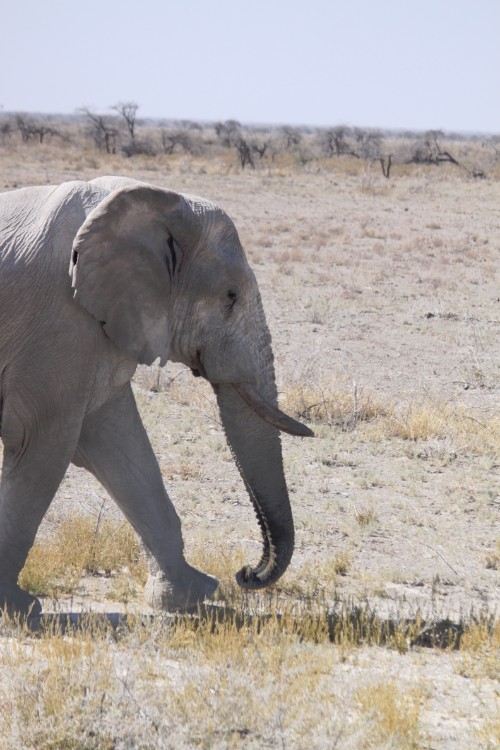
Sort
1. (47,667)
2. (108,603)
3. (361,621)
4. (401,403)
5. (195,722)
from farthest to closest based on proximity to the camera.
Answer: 1. (401,403)
2. (108,603)
3. (361,621)
4. (47,667)
5. (195,722)

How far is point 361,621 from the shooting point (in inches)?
182

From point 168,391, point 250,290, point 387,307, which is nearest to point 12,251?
point 250,290

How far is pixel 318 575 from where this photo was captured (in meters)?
5.55

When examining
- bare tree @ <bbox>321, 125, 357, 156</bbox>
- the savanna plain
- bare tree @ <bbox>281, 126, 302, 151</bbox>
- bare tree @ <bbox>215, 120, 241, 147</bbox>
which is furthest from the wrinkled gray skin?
bare tree @ <bbox>281, 126, 302, 151</bbox>

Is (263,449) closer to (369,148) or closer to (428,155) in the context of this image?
(428,155)

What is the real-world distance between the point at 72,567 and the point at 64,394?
1432 mm

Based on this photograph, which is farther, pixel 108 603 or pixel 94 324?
pixel 108 603

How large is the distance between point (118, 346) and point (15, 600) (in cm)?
125

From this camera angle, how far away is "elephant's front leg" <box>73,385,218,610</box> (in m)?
4.96

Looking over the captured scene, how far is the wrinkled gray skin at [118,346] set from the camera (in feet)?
14.2

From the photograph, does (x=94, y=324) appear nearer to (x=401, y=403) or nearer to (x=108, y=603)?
(x=108, y=603)

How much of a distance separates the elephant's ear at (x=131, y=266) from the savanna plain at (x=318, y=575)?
1.23m

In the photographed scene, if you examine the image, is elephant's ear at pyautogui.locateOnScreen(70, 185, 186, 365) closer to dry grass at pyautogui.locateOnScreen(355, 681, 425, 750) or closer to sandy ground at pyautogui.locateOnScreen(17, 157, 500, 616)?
dry grass at pyautogui.locateOnScreen(355, 681, 425, 750)

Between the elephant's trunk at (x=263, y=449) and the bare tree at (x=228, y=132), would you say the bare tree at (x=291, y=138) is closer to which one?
the bare tree at (x=228, y=132)
